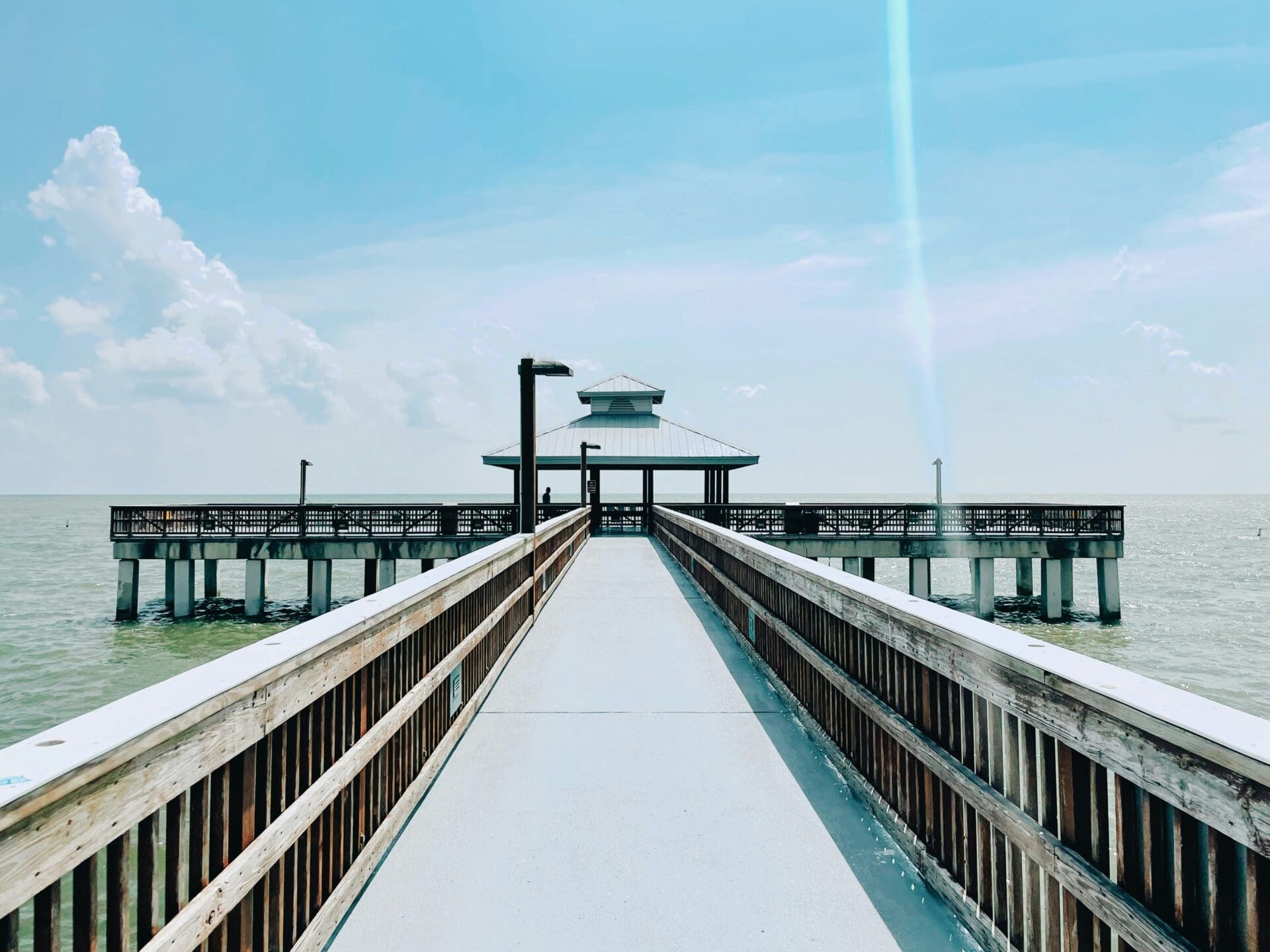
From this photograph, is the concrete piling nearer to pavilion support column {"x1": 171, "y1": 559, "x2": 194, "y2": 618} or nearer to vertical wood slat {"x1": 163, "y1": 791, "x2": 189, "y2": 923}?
pavilion support column {"x1": 171, "y1": 559, "x2": 194, "y2": 618}

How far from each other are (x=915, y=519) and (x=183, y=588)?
1021 inches

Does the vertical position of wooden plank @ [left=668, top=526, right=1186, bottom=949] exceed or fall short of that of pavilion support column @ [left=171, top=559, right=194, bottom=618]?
it exceeds it

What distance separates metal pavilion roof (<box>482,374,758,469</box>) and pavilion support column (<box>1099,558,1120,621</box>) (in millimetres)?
13082

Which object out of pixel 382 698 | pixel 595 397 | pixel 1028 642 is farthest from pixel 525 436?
pixel 595 397

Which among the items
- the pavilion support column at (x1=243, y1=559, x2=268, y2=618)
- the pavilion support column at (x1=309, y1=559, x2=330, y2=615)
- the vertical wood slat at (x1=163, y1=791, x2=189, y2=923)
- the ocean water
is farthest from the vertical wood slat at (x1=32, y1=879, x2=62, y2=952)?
the pavilion support column at (x1=243, y1=559, x2=268, y2=618)

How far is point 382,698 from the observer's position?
334 cm

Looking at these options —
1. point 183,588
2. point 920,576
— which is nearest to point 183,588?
point 183,588

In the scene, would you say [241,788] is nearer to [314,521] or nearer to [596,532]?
[596,532]

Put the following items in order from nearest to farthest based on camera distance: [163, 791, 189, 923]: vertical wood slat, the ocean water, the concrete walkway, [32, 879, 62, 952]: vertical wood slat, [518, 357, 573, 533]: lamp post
A: [32, 879, 62, 952]: vertical wood slat, [163, 791, 189, 923]: vertical wood slat, the concrete walkway, [518, 357, 573, 533]: lamp post, the ocean water

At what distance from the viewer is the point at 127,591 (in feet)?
82.4

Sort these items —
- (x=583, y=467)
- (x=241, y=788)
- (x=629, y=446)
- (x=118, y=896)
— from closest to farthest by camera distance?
(x=118, y=896)
(x=241, y=788)
(x=583, y=467)
(x=629, y=446)

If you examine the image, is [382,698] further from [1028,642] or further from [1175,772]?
[1175,772]

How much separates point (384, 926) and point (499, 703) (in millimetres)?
2727

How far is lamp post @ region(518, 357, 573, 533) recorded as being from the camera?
9312 millimetres
